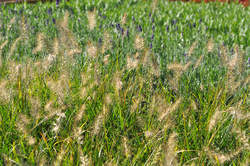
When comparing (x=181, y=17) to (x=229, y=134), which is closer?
(x=229, y=134)

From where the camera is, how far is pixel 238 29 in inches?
202

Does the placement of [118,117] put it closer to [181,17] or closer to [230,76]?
[230,76]

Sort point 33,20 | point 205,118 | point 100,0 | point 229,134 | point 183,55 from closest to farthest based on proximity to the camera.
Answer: point 229,134 → point 205,118 → point 183,55 → point 33,20 → point 100,0

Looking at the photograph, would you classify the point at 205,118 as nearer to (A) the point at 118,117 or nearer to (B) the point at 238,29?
(A) the point at 118,117

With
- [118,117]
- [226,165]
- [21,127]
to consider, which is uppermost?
[21,127]

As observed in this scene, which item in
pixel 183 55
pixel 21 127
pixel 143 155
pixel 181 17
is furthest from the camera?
pixel 181 17

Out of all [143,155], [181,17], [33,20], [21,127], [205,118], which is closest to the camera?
[21,127]

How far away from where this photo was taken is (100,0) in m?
6.87

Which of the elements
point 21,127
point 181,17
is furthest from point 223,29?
point 21,127

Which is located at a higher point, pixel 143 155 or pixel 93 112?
pixel 93 112

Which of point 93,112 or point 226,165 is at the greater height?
point 93,112

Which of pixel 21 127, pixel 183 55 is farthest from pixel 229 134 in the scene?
pixel 183 55

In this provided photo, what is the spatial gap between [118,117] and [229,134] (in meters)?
0.68

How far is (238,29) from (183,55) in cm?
214
